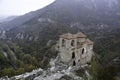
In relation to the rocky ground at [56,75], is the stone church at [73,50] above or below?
above

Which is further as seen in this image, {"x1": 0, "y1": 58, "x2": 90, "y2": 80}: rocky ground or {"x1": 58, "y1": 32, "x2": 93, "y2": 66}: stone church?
{"x1": 58, "y1": 32, "x2": 93, "y2": 66}: stone church

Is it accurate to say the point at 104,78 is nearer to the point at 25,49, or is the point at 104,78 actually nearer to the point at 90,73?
the point at 90,73

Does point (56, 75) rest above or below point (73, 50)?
below

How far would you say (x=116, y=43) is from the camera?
455ft

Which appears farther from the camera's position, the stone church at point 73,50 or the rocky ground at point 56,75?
the stone church at point 73,50

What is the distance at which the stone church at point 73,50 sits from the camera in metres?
61.5

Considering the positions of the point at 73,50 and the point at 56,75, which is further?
the point at 73,50

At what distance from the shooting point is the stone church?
6153cm

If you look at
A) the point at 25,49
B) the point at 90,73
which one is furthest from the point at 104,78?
the point at 25,49

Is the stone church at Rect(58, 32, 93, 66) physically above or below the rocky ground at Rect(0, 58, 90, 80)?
above

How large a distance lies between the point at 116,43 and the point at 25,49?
159ft

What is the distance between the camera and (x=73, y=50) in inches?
2434

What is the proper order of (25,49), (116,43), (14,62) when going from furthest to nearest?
(25,49), (116,43), (14,62)

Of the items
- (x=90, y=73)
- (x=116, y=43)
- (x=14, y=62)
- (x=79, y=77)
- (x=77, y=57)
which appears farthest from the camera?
(x=116, y=43)
